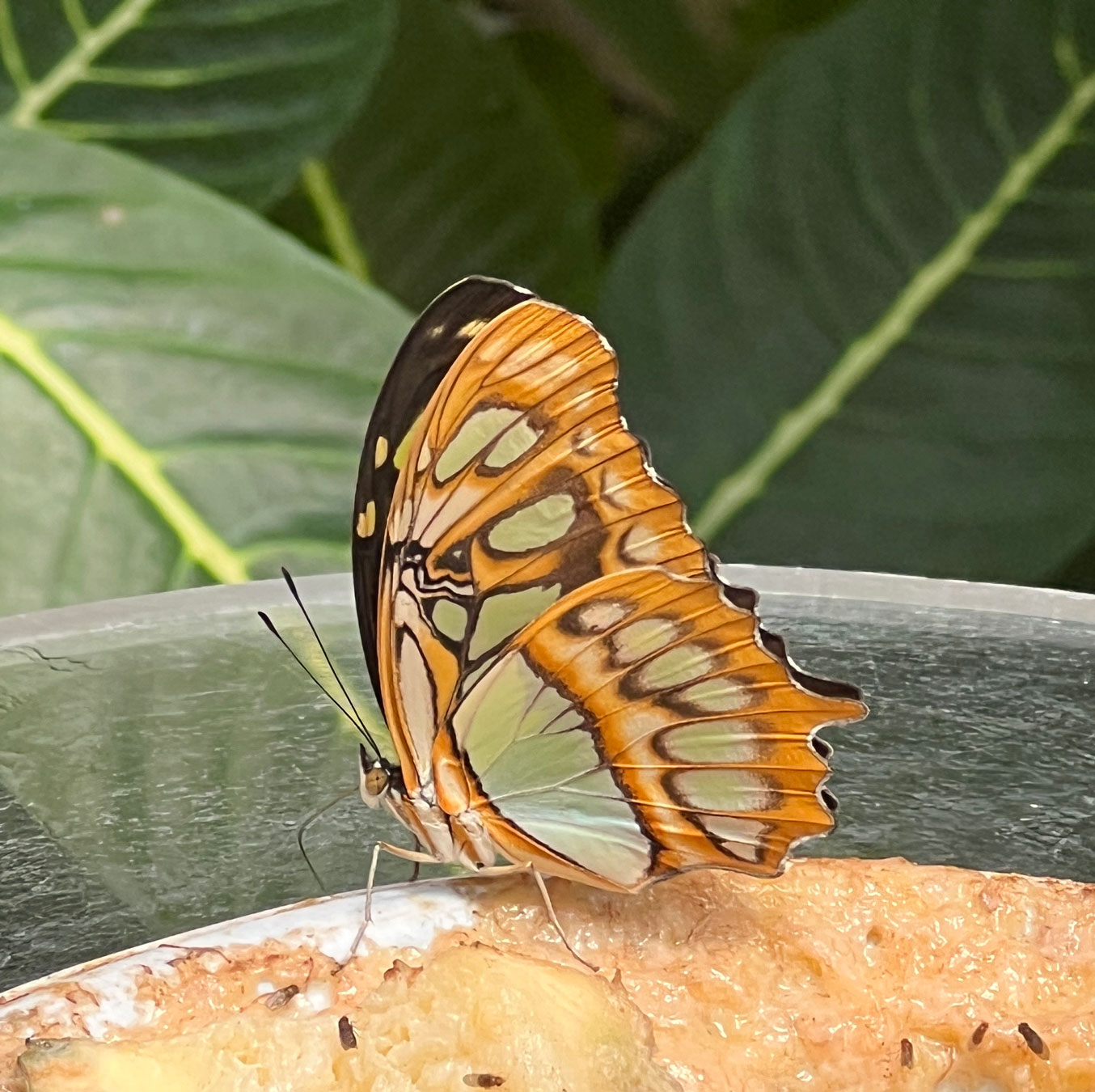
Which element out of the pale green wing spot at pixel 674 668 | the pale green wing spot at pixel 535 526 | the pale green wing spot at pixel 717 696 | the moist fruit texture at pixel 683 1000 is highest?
the pale green wing spot at pixel 535 526

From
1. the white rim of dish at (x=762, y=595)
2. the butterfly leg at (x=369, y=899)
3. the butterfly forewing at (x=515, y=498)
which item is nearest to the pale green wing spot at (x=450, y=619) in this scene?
the butterfly forewing at (x=515, y=498)

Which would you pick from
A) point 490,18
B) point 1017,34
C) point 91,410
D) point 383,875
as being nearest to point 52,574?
point 91,410

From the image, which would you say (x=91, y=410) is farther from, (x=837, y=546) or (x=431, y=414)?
(x=837, y=546)

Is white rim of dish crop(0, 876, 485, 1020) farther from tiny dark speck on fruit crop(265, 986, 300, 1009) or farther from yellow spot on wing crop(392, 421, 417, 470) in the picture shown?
yellow spot on wing crop(392, 421, 417, 470)

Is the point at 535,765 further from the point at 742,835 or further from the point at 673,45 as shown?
the point at 673,45

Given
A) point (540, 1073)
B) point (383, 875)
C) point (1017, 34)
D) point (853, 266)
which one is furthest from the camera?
point (853, 266)

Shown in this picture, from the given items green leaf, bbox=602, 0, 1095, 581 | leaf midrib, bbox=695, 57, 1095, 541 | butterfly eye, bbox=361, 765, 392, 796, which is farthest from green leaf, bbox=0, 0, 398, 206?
butterfly eye, bbox=361, 765, 392, 796

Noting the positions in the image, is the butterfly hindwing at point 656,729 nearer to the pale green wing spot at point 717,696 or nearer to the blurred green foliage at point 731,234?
the pale green wing spot at point 717,696
